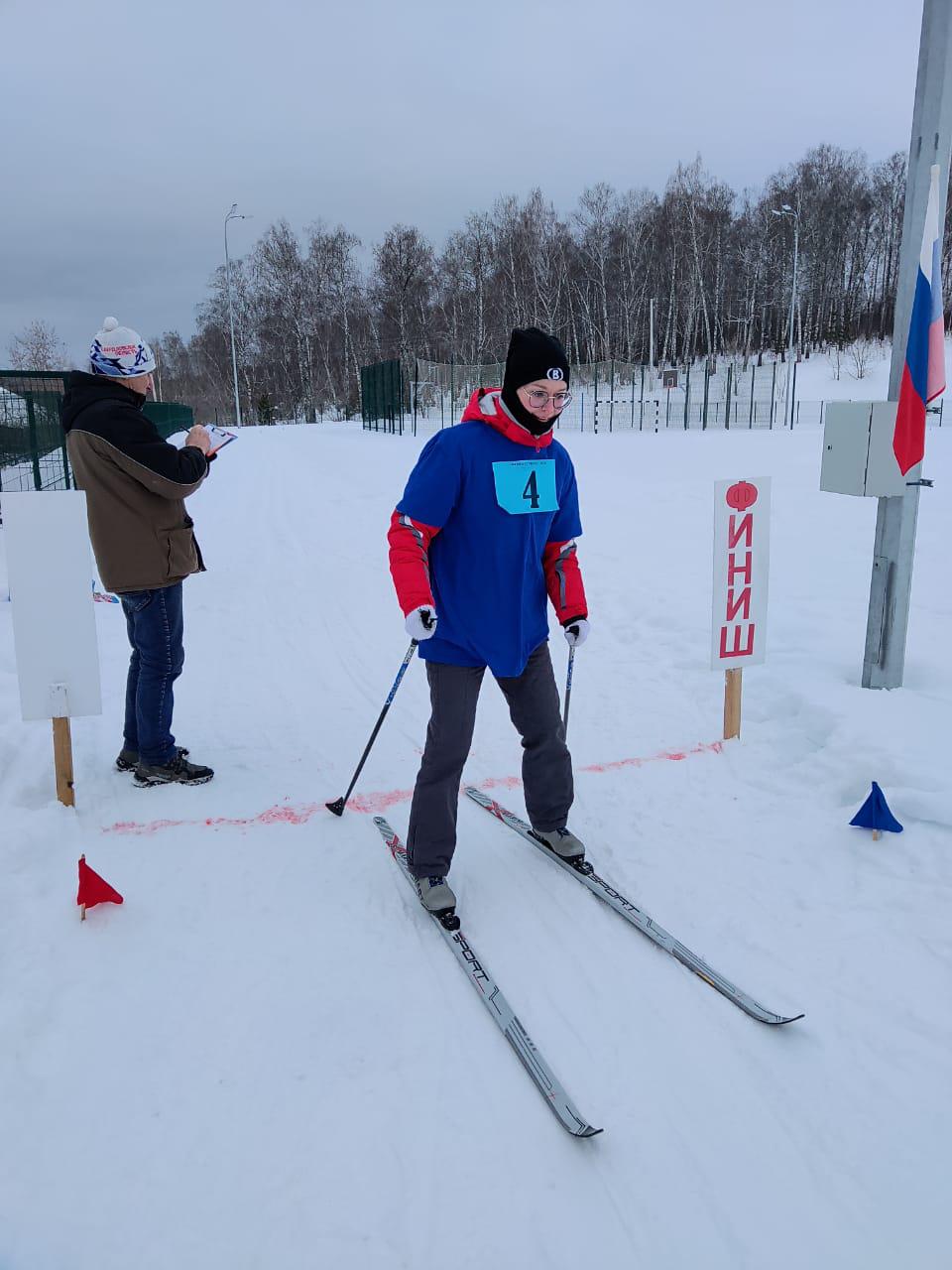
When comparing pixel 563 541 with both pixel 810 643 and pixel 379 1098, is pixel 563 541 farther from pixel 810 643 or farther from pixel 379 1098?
pixel 810 643

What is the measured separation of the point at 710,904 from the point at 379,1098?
1.35 metres

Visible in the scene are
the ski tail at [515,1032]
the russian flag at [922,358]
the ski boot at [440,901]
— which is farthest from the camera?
the russian flag at [922,358]

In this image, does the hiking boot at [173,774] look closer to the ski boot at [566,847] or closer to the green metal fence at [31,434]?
the ski boot at [566,847]

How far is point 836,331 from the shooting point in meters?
51.4

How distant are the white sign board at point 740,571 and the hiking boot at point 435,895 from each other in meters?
1.75

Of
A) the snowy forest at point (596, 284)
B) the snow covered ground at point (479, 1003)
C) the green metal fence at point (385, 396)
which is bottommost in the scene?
the snow covered ground at point (479, 1003)

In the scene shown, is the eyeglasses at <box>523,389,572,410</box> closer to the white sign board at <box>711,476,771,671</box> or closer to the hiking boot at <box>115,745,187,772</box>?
the white sign board at <box>711,476,771,671</box>

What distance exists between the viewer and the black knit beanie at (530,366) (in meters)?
2.81

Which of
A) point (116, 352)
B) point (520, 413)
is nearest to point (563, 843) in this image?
point (520, 413)

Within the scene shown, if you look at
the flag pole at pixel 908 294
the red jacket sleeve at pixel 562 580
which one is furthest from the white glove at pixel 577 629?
the flag pole at pixel 908 294

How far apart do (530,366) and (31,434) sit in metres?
9.94

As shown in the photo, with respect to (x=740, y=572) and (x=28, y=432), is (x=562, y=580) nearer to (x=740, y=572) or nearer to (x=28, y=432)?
(x=740, y=572)

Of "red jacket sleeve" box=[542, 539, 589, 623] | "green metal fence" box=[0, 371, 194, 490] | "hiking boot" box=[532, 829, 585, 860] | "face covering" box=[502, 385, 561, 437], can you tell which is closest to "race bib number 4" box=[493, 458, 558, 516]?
"face covering" box=[502, 385, 561, 437]

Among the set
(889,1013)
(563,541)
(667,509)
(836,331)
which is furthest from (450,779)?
(836,331)
